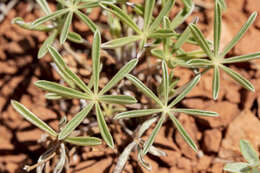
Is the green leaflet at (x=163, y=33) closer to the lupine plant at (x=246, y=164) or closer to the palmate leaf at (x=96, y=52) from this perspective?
the palmate leaf at (x=96, y=52)

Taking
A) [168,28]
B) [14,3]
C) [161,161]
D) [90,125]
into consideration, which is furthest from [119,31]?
[14,3]

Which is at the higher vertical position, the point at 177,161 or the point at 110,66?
the point at 110,66

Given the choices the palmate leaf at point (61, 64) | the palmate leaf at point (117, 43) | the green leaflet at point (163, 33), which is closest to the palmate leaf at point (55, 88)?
the palmate leaf at point (61, 64)

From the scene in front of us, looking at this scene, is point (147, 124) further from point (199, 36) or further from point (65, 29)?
point (65, 29)

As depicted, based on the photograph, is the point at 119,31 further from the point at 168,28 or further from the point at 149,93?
the point at 149,93

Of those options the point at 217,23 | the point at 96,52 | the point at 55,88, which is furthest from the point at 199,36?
the point at 55,88

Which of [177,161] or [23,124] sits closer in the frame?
[177,161]

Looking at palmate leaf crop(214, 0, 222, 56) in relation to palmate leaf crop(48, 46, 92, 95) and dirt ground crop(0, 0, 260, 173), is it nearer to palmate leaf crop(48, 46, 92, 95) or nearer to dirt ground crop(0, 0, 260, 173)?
dirt ground crop(0, 0, 260, 173)
